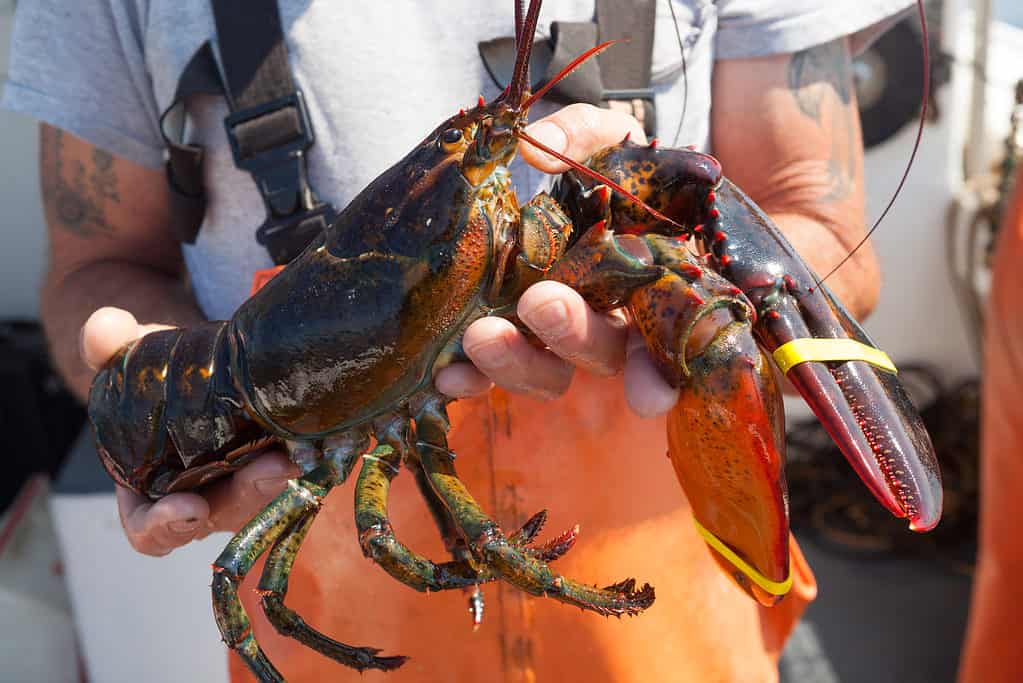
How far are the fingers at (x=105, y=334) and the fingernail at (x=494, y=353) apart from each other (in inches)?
27.9

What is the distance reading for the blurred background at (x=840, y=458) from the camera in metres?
2.57

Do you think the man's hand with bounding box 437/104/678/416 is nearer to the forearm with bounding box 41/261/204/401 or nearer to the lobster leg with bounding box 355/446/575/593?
the lobster leg with bounding box 355/446/575/593

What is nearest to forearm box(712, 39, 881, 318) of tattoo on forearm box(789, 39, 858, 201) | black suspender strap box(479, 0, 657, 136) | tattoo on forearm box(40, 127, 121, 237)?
tattoo on forearm box(789, 39, 858, 201)

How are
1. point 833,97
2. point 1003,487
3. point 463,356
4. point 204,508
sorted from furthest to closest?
point 1003,487
point 833,97
point 204,508
point 463,356

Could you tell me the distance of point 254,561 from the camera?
1229mm

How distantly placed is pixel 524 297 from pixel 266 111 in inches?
25.0

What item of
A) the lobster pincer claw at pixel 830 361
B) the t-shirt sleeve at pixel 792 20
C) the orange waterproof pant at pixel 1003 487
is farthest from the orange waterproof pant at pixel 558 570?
the orange waterproof pant at pixel 1003 487

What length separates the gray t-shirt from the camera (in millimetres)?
1469

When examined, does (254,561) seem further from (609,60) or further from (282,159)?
(609,60)

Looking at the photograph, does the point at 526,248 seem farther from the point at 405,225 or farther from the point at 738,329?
the point at 738,329

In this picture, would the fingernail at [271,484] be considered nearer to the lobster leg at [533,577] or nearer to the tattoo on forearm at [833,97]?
the lobster leg at [533,577]

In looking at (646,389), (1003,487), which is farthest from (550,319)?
(1003,487)

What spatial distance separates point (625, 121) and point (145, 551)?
3.22ft

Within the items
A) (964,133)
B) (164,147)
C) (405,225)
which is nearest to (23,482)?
(164,147)
